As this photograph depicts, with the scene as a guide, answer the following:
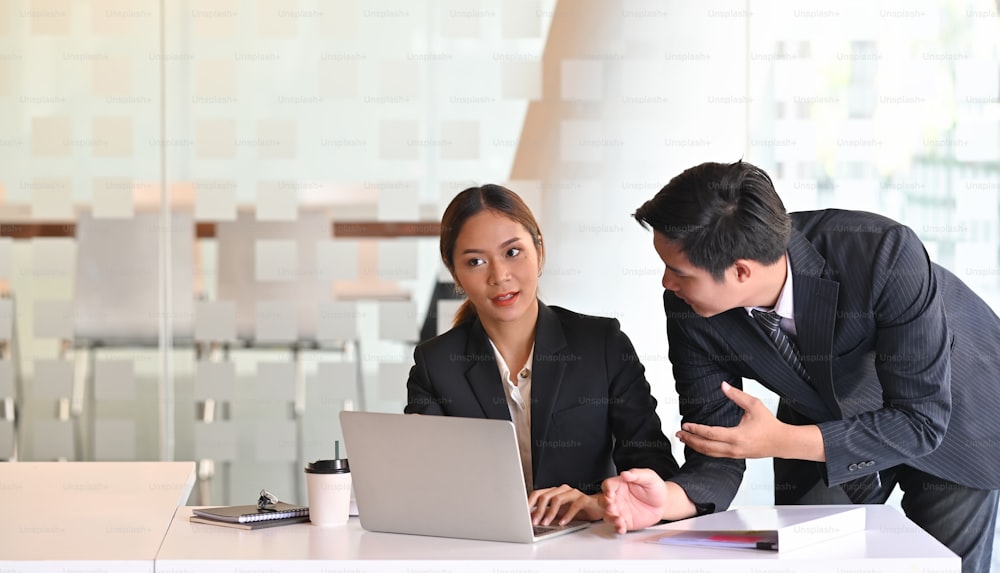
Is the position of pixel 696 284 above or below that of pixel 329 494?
above

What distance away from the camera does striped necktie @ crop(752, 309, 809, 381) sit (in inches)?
77.6

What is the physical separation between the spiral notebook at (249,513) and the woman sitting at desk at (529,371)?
50 centimetres

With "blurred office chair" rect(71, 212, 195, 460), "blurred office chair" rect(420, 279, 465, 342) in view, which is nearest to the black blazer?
"blurred office chair" rect(420, 279, 465, 342)

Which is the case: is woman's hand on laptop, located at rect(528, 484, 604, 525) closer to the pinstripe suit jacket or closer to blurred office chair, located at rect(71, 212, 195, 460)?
the pinstripe suit jacket

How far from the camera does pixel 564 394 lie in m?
2.15

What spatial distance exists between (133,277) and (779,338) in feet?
8.01

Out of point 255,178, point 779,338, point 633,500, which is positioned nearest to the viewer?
point 633,500

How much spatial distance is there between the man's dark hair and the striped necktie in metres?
0.14

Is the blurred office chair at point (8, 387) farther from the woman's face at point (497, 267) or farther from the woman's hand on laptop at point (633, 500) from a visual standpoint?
the woman's hand on laptop at point (633, 500)

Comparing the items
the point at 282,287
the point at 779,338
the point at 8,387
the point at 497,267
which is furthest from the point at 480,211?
the point at 8,387

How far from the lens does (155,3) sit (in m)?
3.62

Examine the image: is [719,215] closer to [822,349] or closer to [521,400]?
[822,349]

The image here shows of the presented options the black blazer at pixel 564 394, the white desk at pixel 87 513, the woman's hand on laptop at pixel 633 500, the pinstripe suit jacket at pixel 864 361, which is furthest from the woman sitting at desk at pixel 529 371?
the white desk at pixel 87 513

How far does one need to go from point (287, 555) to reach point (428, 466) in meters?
0.23
